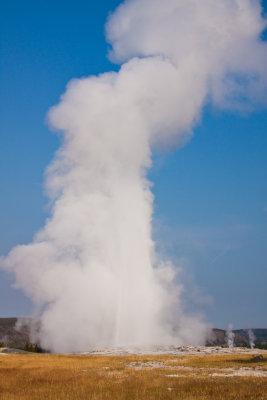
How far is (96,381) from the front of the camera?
91.0 ft

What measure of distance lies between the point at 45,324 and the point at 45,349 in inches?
326

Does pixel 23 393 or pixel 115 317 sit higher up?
pixel 115 317

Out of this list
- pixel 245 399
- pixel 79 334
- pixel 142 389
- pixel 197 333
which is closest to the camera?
pixel 245 399

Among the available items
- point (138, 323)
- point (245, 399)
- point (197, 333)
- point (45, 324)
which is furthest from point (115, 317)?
point (245, 399)

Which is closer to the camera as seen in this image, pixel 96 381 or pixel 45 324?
pixel 96 381

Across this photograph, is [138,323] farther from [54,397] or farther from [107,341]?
[54,397]

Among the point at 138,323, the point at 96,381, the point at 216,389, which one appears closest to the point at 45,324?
the point at 138,323

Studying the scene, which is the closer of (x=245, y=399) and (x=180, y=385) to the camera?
(x=245, y=399)

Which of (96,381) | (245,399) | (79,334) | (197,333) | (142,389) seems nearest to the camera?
(245,399)

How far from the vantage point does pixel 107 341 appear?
126 meters

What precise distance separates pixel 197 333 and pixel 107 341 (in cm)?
6342

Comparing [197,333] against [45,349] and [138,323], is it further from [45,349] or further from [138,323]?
[45,349]

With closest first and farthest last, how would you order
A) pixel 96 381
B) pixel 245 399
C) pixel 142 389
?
1. pixel 245 399
2. pixel 142 389
3. pixel 96 381

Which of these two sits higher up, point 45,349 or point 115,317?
point 115,317
